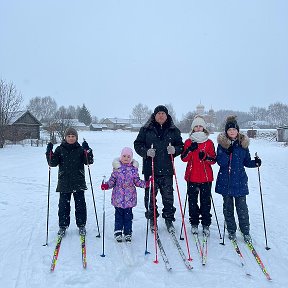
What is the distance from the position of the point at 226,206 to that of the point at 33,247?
3089 millimetres

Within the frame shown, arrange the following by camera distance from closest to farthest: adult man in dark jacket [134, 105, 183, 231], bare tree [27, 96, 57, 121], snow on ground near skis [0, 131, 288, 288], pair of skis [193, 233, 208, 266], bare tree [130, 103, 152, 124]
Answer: snow on ground near skis [0, 131, 288, 288]
pair of skis [193, 233, 208, 266]
adult man in dark jacket [134, 105, 183, 231]
bare tree [27, 96, 57, 121]
bare tree [130, 103, 152, 124]

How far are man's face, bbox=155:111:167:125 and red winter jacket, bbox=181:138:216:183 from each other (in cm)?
59

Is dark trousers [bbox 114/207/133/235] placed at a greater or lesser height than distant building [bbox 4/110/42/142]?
lesser

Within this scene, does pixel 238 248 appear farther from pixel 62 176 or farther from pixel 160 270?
pixel 62 176

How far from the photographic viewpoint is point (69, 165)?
4.98m

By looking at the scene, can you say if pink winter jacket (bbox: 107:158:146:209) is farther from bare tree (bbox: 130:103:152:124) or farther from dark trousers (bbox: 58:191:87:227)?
bare tree (bbox: 130:103:152:124)

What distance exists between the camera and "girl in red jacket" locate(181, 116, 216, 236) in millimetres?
4891

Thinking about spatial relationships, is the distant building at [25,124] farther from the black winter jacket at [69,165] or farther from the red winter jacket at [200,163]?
the red winter jacket at [200,163]

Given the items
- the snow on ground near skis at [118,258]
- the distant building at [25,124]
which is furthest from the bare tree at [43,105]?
the snow on ground near skis at [118,258]

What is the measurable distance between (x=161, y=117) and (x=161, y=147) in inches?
20.1

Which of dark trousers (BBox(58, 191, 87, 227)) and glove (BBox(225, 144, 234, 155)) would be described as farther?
dark trousers (BBox(58, 191, 87, 227))

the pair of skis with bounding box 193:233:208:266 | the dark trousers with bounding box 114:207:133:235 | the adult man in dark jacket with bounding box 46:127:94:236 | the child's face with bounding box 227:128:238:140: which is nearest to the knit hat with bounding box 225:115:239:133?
the child's face with bounding box 227:128:238:140

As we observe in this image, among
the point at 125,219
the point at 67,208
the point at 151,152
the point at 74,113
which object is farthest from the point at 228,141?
the point at 74,113

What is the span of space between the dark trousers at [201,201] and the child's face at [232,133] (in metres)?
0.85
